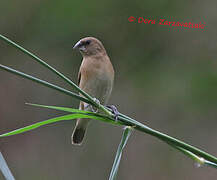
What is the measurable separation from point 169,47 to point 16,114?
242 cm

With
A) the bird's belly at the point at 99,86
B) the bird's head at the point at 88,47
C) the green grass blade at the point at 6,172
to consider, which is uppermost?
the bird's head at the point at 88,47

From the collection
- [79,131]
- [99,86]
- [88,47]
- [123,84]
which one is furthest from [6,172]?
[123,84]

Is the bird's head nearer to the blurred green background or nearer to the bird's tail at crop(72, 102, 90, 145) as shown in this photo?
the bird's tail at crop(72, 102, 90, 145)

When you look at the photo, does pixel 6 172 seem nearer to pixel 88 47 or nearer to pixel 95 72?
pixel 95 72

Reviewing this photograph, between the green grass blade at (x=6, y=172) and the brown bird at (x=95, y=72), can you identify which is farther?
the brown bird at (x=95, y=72)

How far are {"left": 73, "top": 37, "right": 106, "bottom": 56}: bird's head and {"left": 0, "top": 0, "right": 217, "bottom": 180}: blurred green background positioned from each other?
6.85 ft

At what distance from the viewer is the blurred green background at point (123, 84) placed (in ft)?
20.4

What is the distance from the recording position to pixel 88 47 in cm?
402

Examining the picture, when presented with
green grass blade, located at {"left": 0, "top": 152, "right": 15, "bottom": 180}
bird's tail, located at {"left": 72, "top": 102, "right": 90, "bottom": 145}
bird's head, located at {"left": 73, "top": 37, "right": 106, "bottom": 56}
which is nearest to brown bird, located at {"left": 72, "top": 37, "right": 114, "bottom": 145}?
bird's head, located at {"left": 73, "top": 37, "right": 106, "bottom": 56}

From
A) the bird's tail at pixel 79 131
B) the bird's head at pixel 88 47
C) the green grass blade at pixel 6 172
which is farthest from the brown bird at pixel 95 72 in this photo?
the green grass blade at pixel 6 172

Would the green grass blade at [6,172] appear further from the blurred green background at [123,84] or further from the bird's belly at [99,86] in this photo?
the blurred green background at [123,84]

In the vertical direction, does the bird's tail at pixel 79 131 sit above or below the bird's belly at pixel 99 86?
below

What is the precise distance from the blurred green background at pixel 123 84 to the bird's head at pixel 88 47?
2089mm

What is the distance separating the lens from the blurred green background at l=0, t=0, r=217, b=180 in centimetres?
623
